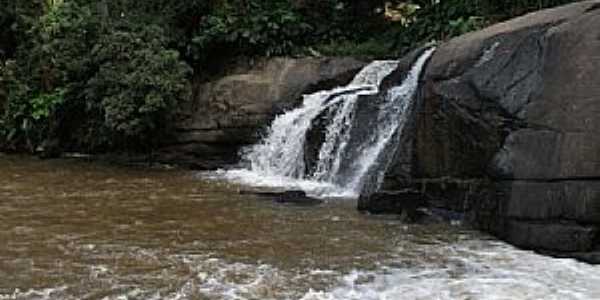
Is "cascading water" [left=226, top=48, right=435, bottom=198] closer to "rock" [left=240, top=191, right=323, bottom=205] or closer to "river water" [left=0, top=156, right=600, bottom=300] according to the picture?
"rock" [left=240, top=191, right=323, bottom=205]

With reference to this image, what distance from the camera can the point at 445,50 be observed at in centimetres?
1198

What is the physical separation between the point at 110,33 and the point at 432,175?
9940mm

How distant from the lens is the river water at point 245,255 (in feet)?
24.9

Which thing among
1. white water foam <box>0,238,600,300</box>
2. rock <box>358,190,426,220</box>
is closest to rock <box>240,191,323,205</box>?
rock <box>358,190,426,220</box>

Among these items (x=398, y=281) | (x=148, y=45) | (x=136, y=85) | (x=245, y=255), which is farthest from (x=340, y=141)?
(x=398, y=281)

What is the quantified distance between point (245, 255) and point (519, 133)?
140 inches

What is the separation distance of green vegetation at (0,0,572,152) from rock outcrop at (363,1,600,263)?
18.4ft

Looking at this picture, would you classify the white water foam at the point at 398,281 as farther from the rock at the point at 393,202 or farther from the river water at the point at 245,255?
the rock at the point at 393,202

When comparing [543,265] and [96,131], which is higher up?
[96,131]

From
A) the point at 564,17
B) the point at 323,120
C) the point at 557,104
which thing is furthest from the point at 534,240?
the point at 323,120

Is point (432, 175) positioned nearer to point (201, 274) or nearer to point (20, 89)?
A: point (201, 274)

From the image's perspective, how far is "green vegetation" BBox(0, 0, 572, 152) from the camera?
17031 mm

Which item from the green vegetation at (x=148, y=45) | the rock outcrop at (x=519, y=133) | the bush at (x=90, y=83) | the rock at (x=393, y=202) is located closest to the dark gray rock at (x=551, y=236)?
the rock outcrop at (x=519, y=133)

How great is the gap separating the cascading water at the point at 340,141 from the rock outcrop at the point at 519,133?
1.41 meters
